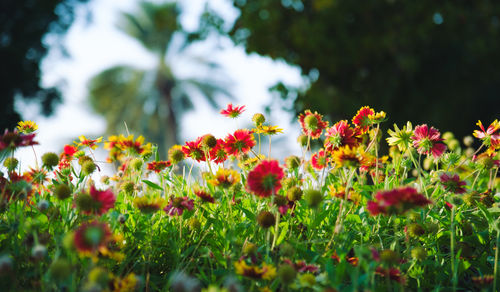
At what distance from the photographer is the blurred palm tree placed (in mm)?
17562

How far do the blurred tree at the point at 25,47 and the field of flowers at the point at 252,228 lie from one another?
9189 millimetres

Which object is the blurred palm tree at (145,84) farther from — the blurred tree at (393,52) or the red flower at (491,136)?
the red flower at (491,136)

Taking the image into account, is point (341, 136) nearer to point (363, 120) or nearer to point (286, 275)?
point (363, 120)

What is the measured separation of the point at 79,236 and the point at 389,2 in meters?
8.03

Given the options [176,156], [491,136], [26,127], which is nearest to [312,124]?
[176,156]

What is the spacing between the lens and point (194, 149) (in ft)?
5.71

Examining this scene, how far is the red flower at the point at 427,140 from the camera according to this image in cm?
158

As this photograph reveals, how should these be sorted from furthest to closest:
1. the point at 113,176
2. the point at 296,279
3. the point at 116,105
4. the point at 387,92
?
the point at 116,105 → the point at 387,92 → the point at 113,176 → the point at 296,279

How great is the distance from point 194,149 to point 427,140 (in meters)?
0.92

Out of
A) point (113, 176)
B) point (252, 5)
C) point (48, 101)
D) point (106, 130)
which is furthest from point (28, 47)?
point (113, 176)

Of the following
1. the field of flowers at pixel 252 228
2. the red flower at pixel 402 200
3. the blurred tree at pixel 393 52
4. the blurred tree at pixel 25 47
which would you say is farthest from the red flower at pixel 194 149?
the blurred tree at pixel 25 47

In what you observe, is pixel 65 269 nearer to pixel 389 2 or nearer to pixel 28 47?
pixel 389 2

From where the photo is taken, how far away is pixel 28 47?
34.9ft

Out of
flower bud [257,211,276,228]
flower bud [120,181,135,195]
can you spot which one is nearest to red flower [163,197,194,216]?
flower bud [257,211,276,228]
